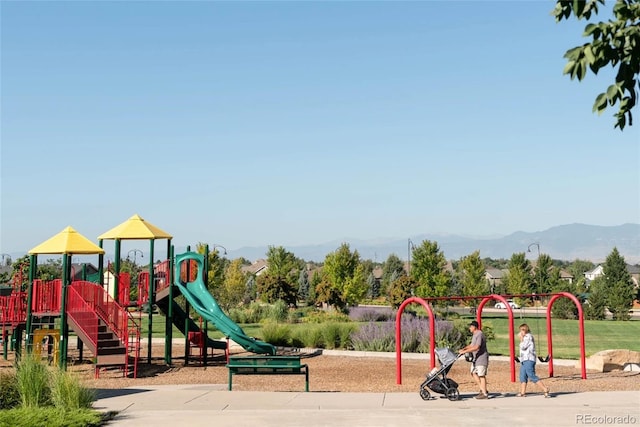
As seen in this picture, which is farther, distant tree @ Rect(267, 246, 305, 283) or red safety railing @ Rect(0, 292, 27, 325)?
distant tree @ Rect(267, 246, 305, 283)

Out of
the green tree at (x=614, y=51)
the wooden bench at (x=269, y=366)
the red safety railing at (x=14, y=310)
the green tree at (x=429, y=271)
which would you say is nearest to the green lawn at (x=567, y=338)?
the green tree at (x=429, y=271)

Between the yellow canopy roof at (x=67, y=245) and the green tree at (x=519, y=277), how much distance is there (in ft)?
182

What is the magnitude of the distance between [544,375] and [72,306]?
43.2 feet

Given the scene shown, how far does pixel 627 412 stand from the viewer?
11.7 m

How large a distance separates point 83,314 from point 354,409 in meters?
9.99

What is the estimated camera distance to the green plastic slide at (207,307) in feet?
70.0

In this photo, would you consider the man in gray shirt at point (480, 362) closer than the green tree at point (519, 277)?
Yes

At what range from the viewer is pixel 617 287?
5591 centimetres

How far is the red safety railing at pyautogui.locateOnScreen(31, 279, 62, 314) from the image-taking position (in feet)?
67.3

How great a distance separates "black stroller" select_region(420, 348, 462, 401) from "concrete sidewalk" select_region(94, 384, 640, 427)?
0.54 feet

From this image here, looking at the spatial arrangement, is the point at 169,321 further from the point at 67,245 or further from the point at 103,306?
the point at 67,245

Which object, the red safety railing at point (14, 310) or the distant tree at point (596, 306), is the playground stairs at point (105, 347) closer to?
the red safety railing at point (14, 310)

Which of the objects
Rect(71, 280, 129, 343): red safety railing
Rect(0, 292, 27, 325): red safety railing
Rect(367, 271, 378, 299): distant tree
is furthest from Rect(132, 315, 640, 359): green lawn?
Rect(367, 271, 378, 299): distant tree

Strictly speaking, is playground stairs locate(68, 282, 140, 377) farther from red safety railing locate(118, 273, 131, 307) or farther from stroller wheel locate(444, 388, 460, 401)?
stroller wheel locate(444, 388, 460, 401)
